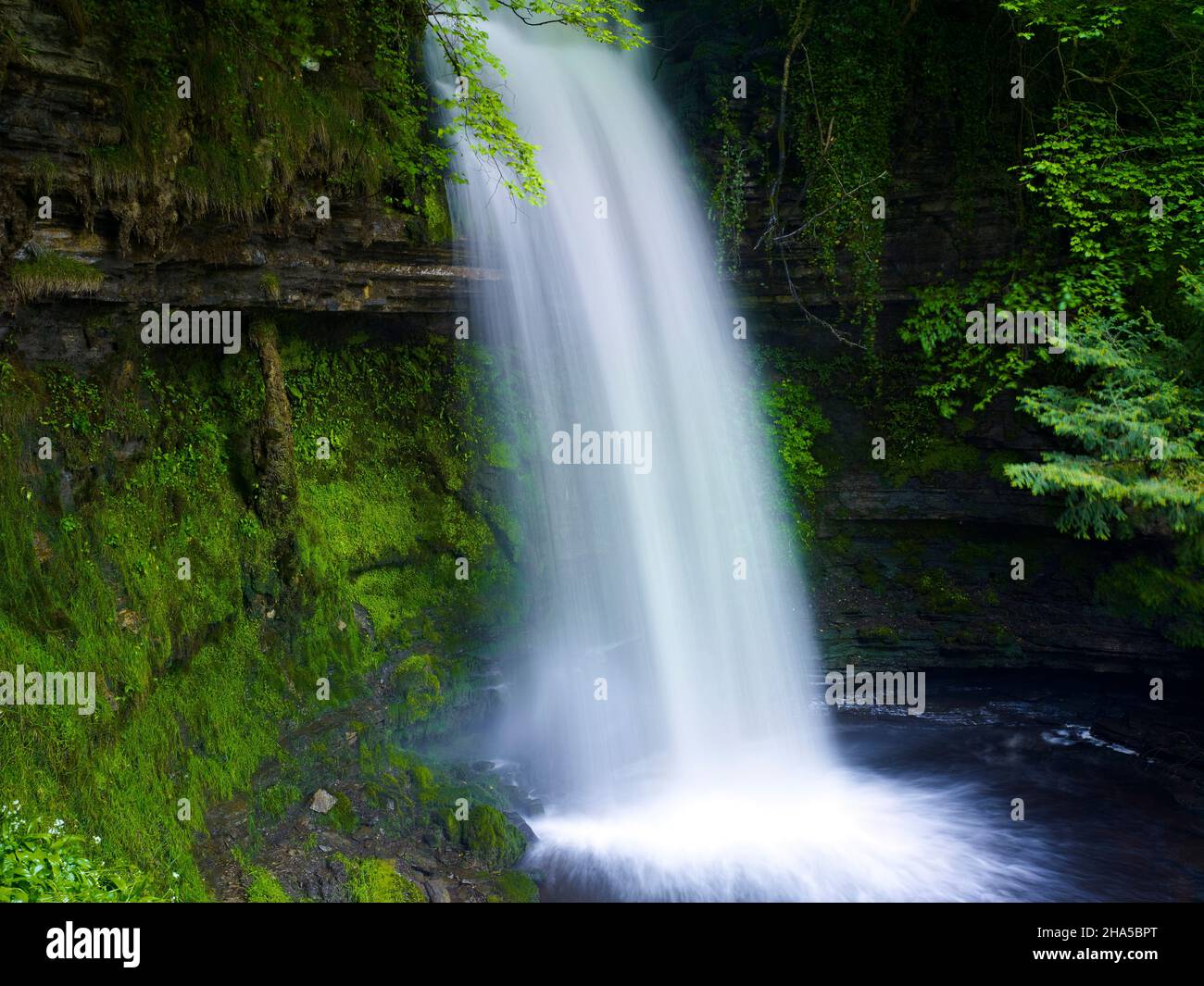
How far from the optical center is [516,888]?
7.57m

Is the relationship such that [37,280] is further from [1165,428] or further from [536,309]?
[1165,428]

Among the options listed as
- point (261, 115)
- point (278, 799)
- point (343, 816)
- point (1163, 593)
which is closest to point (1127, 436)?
point (1163, 593)

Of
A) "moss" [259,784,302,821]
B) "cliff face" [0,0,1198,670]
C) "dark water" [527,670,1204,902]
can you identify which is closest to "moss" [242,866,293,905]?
"moss" [259,784,302,821]

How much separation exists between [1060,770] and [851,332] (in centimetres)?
607

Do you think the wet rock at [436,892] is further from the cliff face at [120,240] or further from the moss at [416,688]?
the cliff face at [120,240]

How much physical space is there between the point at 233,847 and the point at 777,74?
1119cm

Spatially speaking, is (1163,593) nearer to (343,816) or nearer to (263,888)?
(343,816)

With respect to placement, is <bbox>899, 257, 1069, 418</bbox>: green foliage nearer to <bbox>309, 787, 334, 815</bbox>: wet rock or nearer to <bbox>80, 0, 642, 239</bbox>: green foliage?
<bbox>80, 0, 642, 239</bbox>: green foliage

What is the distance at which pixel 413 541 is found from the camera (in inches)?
395

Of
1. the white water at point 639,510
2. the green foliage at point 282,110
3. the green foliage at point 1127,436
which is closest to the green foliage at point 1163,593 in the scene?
the green foliage at point 1127,436

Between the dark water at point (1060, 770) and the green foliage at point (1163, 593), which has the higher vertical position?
the green foliage at point (1163, 593)

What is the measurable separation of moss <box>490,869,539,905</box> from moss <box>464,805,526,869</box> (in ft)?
0.77

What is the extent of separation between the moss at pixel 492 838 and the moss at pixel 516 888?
0.77ft

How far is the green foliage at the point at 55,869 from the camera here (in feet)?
16.4
